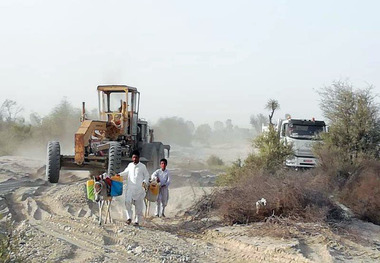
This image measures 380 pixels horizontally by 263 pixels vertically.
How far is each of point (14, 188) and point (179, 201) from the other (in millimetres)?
5757

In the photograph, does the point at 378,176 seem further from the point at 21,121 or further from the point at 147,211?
the point at 21,121

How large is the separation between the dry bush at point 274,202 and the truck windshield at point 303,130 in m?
7.76

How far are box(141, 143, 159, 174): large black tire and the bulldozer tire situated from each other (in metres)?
3.08

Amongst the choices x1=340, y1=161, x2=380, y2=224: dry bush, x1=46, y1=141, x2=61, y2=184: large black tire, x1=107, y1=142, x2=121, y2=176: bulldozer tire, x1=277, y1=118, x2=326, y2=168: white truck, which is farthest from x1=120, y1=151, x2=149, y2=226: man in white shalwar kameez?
x1=277, y1=118, x2=326, y2=168: white truck

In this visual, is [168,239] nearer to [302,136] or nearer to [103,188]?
[103,188]

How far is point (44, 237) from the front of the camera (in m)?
9.26

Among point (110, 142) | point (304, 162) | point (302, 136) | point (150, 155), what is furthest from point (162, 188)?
point (302, 136)

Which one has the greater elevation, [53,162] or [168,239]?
[53,162]

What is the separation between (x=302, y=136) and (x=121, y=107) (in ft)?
24.5

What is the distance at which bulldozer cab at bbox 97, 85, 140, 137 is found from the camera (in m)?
17.1

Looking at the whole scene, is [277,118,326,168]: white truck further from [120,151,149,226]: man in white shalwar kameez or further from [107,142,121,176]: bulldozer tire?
[120,151,149,226]: man in white shalwar kameez

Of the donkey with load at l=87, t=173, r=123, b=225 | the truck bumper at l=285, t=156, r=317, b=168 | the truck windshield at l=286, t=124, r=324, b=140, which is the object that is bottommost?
the truck bumper at l=285, t=156, r=317, b=168

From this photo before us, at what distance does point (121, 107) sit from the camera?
17.4 meters

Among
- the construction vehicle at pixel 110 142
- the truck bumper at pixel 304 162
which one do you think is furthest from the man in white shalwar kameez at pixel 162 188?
the truck bumper at pixel 304 162
